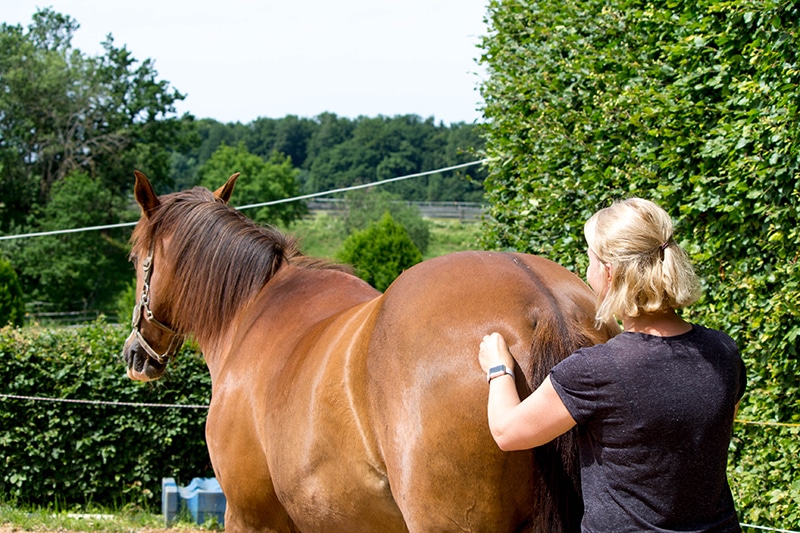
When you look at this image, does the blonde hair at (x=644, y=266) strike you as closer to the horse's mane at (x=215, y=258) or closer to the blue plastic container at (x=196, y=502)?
the horse's mane at (x=215, y=258)

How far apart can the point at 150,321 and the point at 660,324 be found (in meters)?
2.78

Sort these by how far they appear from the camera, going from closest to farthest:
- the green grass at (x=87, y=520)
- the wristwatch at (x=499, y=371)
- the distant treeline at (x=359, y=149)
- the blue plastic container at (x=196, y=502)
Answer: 1. the wristwatch at (x=499, y=371)
2. the green grass at (x=87, y=520)
3. the blue plastic container at (x=196, y=502)
4. the distant treeline at (x=359, y=149)

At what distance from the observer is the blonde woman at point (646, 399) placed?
168 cm

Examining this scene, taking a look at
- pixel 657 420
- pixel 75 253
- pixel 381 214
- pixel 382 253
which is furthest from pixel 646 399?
pixel 381 214

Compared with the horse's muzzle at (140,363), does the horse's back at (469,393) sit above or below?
above

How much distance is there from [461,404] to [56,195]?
129 feet

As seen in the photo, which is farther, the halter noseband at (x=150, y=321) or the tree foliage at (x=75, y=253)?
the tree foliage at (x=75, y=253)

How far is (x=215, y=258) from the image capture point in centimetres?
348

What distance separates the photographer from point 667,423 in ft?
5.50

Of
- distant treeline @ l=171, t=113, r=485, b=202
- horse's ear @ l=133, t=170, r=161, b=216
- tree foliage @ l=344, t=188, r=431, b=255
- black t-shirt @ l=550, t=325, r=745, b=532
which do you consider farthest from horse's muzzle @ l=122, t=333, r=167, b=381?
distant treeline @ l=171, t=113, r=485, b=202

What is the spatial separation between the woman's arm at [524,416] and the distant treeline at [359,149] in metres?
57.7

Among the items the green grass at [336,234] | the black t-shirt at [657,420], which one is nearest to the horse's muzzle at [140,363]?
the black t-shirt at [657,420]

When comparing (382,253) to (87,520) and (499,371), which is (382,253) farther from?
(499,371)

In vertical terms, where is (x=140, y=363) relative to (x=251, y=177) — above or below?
below
